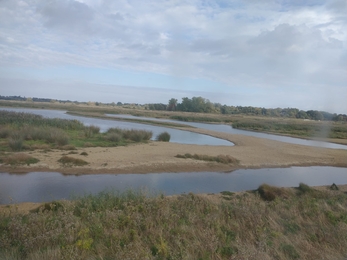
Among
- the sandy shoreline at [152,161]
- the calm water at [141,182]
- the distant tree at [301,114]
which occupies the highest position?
the distant tree at [301,114]

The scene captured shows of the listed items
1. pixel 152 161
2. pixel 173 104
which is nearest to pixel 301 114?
pixel 173 104

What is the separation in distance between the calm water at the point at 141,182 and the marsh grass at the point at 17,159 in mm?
1561

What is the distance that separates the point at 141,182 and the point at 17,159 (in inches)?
276

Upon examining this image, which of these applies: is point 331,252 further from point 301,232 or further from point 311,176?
point 311,176

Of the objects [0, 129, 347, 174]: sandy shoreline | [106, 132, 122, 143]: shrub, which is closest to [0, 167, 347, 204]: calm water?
[0, 129, 347, 174]: sandy shoreline

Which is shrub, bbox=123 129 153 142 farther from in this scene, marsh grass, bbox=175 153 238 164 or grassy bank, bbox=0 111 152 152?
marsh grass, bbox=175 153 238 164

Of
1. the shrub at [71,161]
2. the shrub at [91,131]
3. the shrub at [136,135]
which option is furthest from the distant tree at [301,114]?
the shrub at [71,161]

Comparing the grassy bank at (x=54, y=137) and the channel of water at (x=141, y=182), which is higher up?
the grassy bank at (x=54, y=137)

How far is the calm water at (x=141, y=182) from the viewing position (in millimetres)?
12336

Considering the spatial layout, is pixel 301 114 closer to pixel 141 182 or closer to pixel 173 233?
pixel 141 182

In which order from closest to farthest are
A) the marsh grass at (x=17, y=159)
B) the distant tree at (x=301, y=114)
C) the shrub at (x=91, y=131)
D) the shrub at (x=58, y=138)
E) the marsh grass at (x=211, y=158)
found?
the marsh grass at (x=17, y=159) < the marsh grass at (x=211, y=158) < the shrub at (x=58, y=138) < the shrub at (x=91, y=131) < the distant tree at (x=301, y=114)

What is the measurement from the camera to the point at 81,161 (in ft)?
57.2

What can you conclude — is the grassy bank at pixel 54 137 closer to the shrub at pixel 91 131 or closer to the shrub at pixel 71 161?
the shrub at pixel 91 131

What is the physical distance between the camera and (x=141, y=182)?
15.1 meters
